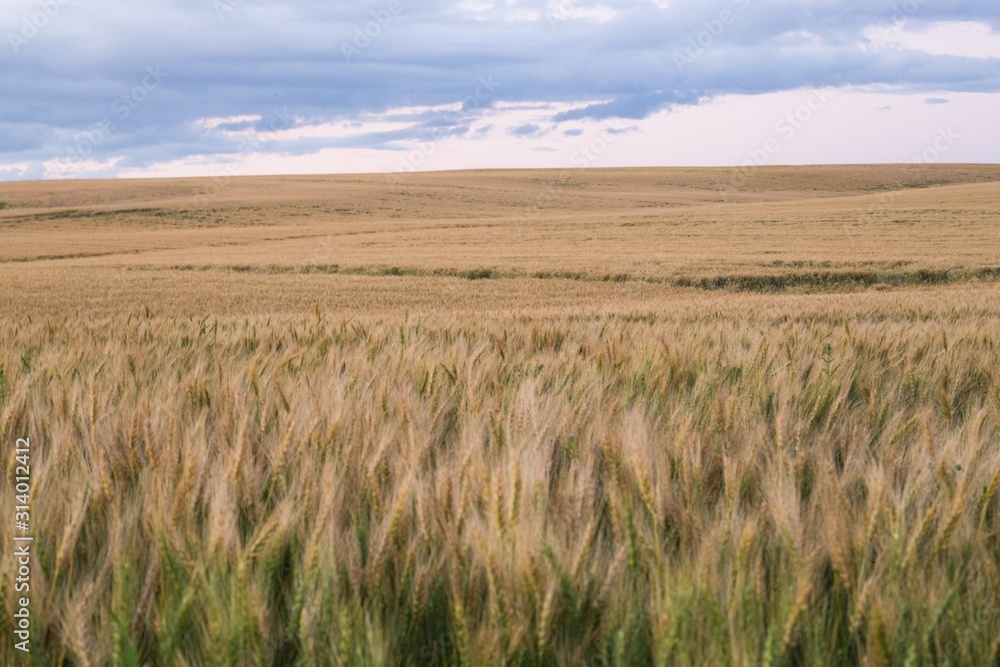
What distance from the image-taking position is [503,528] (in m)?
1.25

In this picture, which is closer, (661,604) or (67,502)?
(661,604)

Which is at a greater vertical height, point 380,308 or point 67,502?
point 67,502

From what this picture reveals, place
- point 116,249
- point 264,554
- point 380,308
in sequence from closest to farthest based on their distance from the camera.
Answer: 1. point 264,554
2. point 380,308
3. point 116,249

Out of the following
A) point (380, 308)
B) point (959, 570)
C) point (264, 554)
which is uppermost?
point (264, 554)

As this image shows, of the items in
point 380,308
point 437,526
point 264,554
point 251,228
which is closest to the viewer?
point 264,554

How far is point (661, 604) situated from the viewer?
3.49 ft

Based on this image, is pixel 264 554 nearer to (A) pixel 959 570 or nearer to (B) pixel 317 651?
(B) pixel 317 651

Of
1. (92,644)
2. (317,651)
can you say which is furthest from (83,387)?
(317,651)

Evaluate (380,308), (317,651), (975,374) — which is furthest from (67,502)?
(380,308)

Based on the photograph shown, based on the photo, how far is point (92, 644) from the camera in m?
1.08

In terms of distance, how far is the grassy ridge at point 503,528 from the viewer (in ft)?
3.48

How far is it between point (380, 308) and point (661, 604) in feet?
A: 38.6

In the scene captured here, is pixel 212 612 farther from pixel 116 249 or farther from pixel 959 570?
pixel 116 249

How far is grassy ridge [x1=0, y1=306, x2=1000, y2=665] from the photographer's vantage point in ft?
3.48
